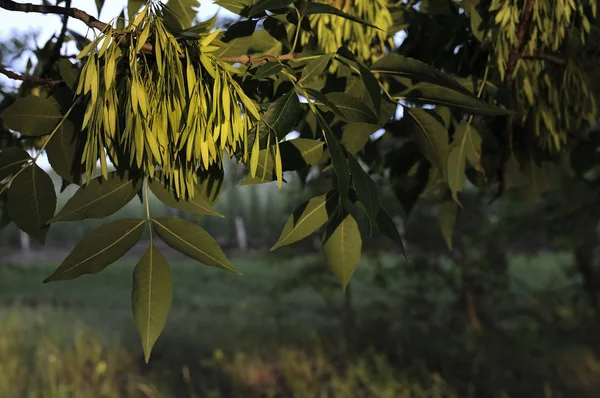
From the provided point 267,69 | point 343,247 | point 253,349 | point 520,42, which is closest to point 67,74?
point 267,69

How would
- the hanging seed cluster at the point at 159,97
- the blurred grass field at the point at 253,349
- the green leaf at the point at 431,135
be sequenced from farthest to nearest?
the blurred grass field at the point at 253,349, the green leaf at the point at 431,135, the hanging seed cluster at the point at 159,97

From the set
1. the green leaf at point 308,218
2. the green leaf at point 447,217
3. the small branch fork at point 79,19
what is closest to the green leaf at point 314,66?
the small branch fork at point 79,19

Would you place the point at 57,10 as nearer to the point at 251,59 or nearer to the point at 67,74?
the point at 67,74

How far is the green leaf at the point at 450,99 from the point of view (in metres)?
0.64

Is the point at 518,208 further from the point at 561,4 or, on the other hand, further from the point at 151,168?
the point at 151,168

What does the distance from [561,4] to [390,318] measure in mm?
3975

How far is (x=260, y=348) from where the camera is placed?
3914 mm

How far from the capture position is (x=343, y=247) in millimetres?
636

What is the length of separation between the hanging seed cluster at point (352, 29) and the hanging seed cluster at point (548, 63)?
14 centimetres

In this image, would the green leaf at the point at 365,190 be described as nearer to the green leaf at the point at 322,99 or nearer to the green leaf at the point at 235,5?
the green leaf at the point at 322,99

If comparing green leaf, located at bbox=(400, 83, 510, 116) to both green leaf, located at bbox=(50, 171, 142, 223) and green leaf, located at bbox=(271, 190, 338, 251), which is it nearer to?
green leaf, located at bbox=(271, 190, 338, 251)

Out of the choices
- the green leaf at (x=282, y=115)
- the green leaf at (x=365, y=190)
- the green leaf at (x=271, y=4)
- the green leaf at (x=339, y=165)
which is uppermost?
the green leaf at (x=271, y=4)

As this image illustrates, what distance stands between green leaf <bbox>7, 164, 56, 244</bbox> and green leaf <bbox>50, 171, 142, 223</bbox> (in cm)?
3

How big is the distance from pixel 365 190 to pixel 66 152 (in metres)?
0.29
